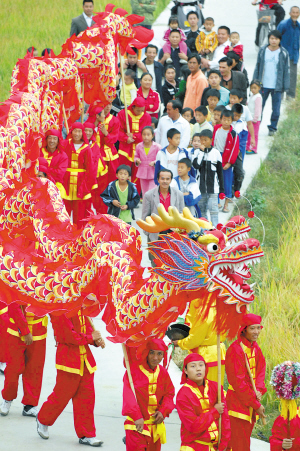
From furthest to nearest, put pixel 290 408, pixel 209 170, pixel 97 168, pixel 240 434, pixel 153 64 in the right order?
pixel 153 64 → pixel 97 168 → pixel 209 170 → pixel 240 434 → pixel 290 408

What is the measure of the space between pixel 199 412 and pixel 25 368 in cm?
195

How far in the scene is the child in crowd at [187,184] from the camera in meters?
8.87

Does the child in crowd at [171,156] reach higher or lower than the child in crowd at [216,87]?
lower

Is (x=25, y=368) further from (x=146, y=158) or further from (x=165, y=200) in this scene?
(x=146, y=158)

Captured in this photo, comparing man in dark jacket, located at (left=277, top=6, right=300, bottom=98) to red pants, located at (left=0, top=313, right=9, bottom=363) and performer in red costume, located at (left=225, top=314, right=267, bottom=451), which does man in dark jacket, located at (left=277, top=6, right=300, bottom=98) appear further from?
performer in red costume, located at (left=225, top=314, right=267, bottom=451)

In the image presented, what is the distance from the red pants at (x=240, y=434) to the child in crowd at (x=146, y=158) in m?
4.59

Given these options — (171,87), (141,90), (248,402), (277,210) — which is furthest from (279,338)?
(171,87)

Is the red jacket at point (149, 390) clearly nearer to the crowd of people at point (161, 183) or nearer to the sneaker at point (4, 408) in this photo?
the crowd of people at point (161, 183)

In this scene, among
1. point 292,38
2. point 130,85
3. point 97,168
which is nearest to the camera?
point 97,168

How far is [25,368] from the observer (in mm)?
6637

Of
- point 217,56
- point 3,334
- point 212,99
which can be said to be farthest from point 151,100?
point 3,334

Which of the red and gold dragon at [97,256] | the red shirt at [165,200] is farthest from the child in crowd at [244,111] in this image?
the red and gold dragon at [97,256]

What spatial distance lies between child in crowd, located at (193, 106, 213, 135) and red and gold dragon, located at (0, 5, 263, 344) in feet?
9.59

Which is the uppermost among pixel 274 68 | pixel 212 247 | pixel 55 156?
pixel 274 68
